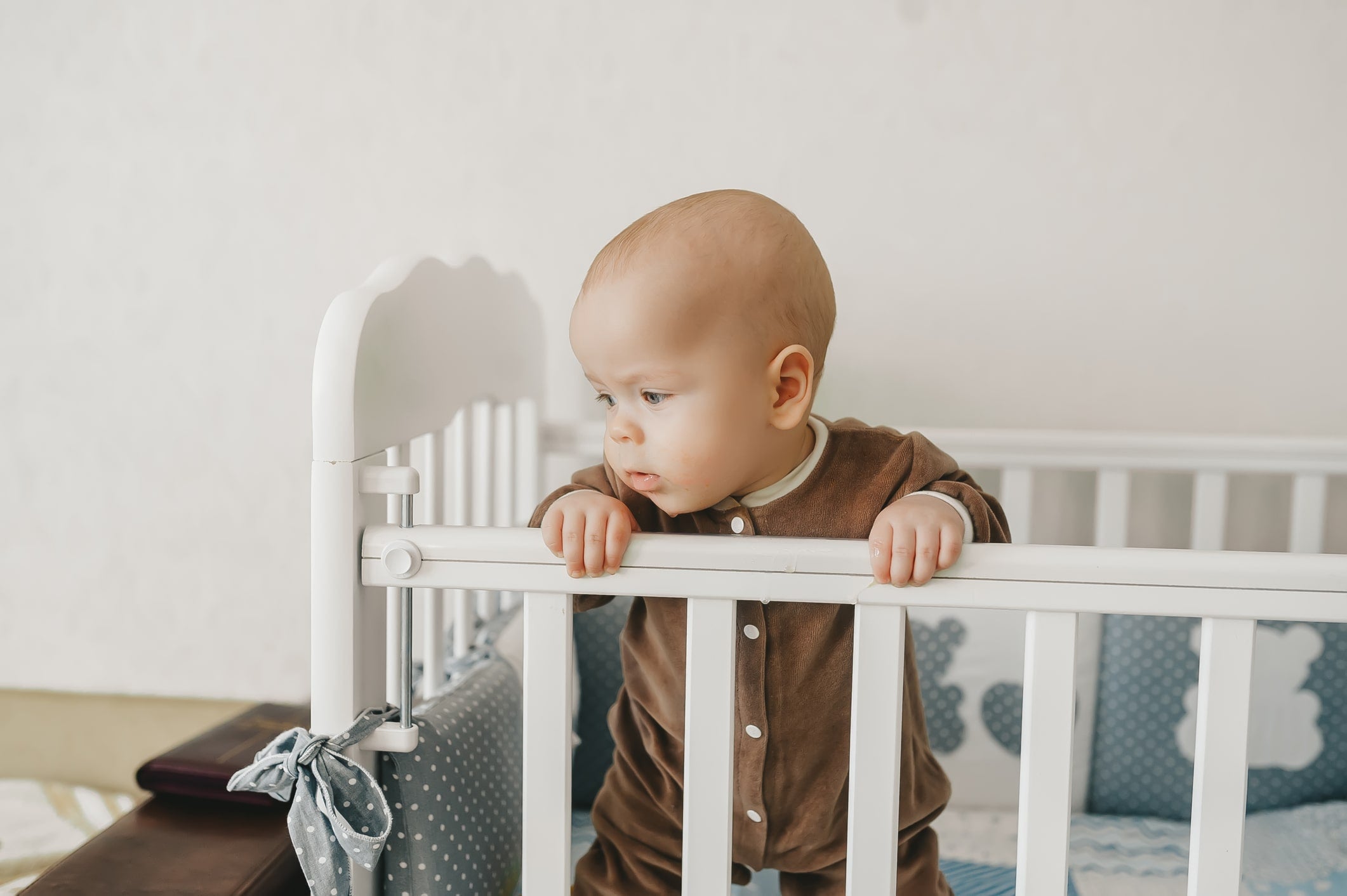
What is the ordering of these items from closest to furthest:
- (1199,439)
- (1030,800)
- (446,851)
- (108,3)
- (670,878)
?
(1030,800) < (446,851) < (670,878) < (1199,439) < (108,3)

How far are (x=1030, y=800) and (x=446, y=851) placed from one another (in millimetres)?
413

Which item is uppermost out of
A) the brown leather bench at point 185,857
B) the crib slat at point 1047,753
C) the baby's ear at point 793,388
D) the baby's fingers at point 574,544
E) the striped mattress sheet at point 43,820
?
the baby's ear at point 793,388

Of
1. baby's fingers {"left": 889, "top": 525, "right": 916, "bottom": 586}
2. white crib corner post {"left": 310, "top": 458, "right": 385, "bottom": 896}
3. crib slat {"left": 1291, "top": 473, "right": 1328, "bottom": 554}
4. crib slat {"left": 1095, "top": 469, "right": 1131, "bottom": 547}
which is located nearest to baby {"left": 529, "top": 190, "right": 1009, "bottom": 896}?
baby's fingers {"left": 889, "top": 525, "right": 916, "bottom": 586}

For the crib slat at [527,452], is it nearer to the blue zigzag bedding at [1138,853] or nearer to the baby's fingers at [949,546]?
the blue zigzag bedding at [1138,853]

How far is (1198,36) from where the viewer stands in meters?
1.25

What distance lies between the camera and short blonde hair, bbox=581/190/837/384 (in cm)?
67

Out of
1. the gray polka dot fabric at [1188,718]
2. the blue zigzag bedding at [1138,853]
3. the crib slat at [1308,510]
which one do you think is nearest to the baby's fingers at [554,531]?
the blue zigzag bedding at [1138,853]

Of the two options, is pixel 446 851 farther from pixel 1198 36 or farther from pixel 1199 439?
pixel 1198 36

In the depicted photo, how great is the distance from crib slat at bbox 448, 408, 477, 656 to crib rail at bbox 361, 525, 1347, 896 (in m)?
0.43

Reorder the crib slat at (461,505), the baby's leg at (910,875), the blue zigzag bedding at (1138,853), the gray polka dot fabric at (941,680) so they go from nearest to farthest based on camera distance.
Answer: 1. the baby's leg at (910,875)
2. the blue zigzag bedding at (1138,853)
3. the crib slat at (461,505)
4. the gray polka dot fabric at (941,680)

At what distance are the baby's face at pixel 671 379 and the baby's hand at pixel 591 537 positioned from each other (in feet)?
0.18

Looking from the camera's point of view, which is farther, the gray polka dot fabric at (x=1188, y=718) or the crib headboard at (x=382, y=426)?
the gray polka dot fabric at (x=1188, y=718)

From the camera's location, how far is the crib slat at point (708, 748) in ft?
2.08

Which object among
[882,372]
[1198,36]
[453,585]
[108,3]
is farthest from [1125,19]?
[108,3]
